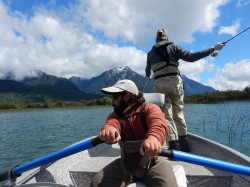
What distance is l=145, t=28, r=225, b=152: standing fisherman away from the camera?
5.69 metres

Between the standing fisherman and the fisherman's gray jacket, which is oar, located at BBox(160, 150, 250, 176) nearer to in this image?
the standing fisherman

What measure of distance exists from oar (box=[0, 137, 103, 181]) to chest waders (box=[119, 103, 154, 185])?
356mm

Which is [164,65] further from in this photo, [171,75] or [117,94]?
[117,94]

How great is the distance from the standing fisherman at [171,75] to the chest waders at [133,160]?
2.55m

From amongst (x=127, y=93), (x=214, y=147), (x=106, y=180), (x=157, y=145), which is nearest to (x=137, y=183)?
(x=106, y=180)

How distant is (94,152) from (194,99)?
6506cm

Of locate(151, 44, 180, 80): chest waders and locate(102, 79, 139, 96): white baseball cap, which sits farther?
locate(151, 44, 180, 80): chest waders

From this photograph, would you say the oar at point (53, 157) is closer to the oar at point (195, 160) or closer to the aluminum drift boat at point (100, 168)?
the aluminum drift boat at point (100, 168)

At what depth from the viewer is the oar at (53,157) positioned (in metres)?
3.01

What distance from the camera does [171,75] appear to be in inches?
240

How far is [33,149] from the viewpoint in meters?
16.0

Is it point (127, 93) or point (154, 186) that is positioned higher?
point (127, 93)

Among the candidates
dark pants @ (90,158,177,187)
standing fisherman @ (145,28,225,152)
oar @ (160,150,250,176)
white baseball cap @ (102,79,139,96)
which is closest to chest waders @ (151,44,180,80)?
standing fisherman @ (145,28,225,152)

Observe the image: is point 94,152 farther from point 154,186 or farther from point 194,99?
point 194,99
